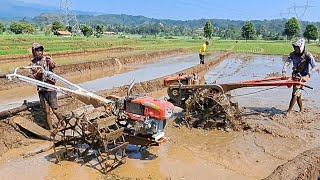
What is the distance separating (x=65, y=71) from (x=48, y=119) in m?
Result: 11.9

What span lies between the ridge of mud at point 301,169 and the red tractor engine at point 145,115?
6.85 ft

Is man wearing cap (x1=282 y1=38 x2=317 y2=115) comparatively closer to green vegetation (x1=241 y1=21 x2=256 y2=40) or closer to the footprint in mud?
the footprint in mud

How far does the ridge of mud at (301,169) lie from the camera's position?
5180 millimetres

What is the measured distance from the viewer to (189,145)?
298 inches

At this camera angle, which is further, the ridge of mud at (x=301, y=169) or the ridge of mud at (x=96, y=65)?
the ridge of mud at (x=96, y=65)

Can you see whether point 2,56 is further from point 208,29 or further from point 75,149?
point 208,29

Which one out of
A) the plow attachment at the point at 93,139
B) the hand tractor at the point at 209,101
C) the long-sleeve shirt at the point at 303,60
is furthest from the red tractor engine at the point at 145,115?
the long-sleeve shirt at the point at 303,60

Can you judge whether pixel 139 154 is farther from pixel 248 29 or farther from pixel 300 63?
pixel 248 29

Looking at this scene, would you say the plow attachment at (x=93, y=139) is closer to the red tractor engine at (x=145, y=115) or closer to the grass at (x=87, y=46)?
the red tractor engine at (x=145, y=115)

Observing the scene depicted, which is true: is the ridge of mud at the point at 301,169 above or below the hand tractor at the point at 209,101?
below

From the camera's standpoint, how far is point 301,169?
5.40 metres

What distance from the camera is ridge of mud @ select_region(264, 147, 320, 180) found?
5180 mm

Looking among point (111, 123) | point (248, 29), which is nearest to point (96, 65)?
point (111, 123)

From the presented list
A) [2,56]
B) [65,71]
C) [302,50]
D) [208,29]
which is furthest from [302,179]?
[208,29]
